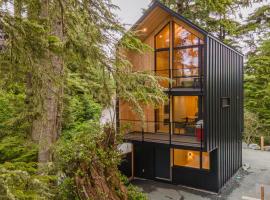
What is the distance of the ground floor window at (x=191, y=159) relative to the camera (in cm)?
1130

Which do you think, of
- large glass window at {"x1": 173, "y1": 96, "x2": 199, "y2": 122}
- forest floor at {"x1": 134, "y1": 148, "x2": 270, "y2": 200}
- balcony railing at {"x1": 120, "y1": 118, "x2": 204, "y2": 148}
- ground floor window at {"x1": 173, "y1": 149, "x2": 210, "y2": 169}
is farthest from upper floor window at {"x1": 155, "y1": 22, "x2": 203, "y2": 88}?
forest floor at {"x1": 134, "y1": 148, "x2": 270, "y2": 200}

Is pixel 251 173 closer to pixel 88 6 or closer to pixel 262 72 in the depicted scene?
pixel 262 72

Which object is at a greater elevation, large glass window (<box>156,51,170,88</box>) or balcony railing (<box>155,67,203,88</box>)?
large glass window (<box>156,51,170,88</box>)

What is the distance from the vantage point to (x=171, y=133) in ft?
37.4

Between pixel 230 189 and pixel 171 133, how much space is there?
11.3 feet

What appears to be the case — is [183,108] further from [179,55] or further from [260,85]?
[260,85]

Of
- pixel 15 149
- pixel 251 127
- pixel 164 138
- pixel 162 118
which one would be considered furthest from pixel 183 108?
pixel 251 127

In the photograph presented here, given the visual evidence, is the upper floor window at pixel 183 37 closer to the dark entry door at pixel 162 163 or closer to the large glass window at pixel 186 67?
the large glass window at pixel 186 67

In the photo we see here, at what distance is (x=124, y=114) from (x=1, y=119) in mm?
6435

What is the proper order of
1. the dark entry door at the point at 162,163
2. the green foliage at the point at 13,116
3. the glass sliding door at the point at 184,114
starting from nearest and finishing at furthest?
1. the green foliage at the point at 13,116
2. the glass sliding door at the point at 184,114
3. the dark entry door at the point at 162,163

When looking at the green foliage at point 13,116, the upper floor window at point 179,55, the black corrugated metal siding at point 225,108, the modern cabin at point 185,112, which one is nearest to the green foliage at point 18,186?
the green foliage at point 13,116

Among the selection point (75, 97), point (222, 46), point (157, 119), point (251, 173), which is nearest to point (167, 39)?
point (222, 46)

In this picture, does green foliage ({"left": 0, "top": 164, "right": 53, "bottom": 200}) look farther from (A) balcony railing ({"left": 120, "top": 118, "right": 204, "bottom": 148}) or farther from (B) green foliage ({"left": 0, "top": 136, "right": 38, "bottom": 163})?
(A) balcony railing ({"left": 120, "top": 118, "right": 204, "bottom": 148})

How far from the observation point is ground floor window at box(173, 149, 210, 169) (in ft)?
37.1
